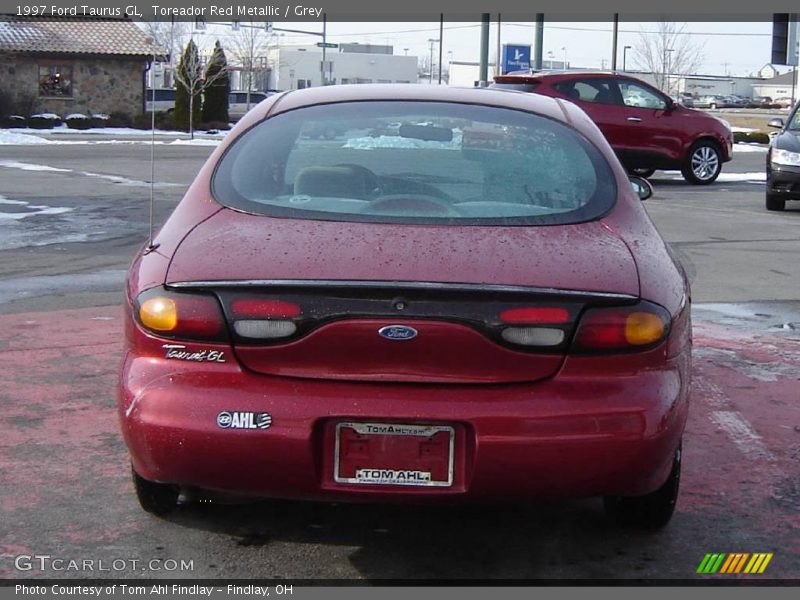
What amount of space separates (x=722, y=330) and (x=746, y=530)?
3667mm

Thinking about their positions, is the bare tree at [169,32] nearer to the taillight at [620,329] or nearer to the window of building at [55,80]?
the window of building at [55,80]

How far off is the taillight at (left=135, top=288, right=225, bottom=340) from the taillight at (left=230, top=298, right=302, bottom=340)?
0.18ft

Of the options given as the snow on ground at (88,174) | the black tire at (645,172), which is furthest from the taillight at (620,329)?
the black tire at (645,172)

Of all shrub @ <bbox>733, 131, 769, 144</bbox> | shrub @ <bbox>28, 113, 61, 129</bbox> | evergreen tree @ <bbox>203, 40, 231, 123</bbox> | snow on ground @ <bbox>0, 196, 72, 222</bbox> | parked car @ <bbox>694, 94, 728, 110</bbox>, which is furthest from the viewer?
parked car @ <bbox>694, 94, 728, 110</bbox>

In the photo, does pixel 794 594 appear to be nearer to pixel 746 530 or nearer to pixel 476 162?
pixel 746 530

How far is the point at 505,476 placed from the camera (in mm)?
3307

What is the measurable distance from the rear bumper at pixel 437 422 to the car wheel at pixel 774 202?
500 inches

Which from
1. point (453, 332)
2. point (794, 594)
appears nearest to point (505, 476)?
point (453, 332)

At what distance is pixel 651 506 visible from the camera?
3.98 m

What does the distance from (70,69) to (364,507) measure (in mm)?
45819

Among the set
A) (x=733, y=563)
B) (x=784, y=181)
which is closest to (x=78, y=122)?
(x=784, y=181)

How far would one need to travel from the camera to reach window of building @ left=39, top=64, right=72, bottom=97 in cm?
4662

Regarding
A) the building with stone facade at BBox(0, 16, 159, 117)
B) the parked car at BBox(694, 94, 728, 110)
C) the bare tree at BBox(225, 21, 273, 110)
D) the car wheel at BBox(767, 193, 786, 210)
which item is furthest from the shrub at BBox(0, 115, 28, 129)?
the parked car at BBox(694, 94, 728, 110)

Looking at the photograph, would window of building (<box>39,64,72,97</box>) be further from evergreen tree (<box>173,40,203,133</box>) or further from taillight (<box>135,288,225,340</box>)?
taillight (<box>135,288,225,340</box>)
